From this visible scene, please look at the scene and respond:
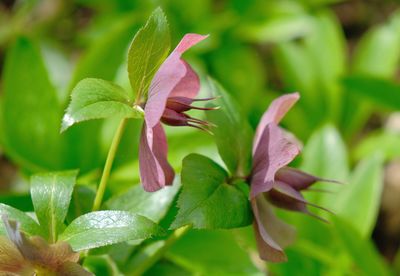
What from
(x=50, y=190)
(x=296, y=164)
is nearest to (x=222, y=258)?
(x=296, y=164)

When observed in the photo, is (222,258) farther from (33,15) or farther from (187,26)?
(33,15)

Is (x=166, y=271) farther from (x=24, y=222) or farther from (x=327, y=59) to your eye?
(x=327, y=59)

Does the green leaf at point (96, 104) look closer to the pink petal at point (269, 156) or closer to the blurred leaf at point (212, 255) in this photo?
the pink petal at point (269, 156)

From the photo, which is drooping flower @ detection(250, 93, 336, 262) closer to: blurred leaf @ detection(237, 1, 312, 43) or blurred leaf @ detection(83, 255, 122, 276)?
blurred leaf @ detection(83, 255, 122, 276)

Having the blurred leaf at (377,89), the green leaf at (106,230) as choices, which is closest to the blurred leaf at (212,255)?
the green leaf at (106,230)

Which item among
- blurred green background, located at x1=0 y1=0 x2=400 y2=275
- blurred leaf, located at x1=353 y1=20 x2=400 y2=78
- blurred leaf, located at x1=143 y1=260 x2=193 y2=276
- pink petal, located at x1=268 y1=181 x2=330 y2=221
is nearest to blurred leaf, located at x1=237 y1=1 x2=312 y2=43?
blurred green background, located at x1=0 y1=0 x2=400 y2=275

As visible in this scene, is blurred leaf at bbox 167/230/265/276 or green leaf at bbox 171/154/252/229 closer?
green leaf at bbox 171/154/252/229

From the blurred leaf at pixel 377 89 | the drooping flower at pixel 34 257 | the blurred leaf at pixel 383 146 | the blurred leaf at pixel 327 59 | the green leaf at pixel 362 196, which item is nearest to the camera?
the drooping flower at pixel 34 257

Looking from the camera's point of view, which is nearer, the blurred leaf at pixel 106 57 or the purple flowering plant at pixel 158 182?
the purple flowering plant at pixel 158 182
